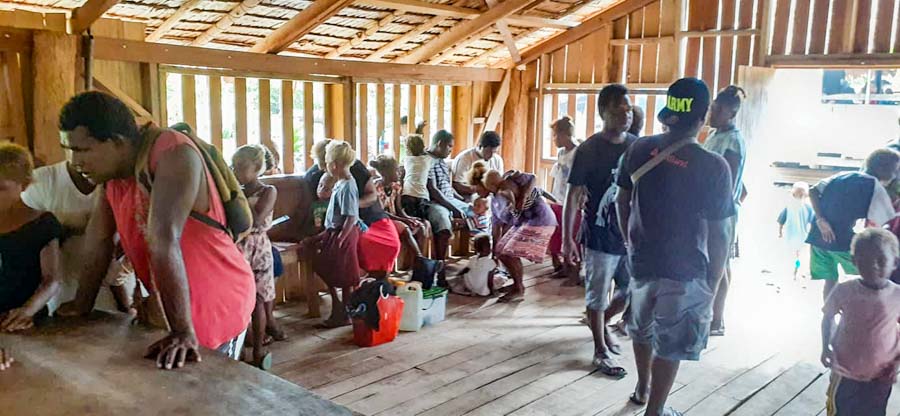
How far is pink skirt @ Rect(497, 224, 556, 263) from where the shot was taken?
5.53 m

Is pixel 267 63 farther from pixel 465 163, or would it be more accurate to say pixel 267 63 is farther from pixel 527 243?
pixel 527 243

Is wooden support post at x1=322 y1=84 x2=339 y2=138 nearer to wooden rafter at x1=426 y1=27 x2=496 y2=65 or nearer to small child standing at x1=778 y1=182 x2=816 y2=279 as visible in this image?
wooden rafter at x1=426 y1=27 x2=496 y2=65

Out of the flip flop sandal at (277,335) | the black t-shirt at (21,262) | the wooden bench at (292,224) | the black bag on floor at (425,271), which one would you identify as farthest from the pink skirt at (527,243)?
the black t-shirt at (21,262)

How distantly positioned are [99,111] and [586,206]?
2.63 metres

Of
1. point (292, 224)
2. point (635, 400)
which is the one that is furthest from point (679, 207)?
point (292, 224)

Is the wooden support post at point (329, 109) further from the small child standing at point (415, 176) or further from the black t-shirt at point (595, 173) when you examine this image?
the black t-shirt at point (595, 173)

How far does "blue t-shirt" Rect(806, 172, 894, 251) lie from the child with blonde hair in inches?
113

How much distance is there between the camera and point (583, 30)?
885 centimetres

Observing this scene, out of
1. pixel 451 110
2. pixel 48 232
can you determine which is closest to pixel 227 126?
pixel 451 110

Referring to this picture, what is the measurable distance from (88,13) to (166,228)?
Answer: 3919 mm

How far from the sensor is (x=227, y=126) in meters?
6.85

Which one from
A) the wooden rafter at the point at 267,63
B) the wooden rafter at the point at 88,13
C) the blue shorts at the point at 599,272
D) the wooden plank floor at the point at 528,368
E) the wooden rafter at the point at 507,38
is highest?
the wooden rafter at the point at 507,38

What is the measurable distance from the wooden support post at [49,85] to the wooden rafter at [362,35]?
2837 mm

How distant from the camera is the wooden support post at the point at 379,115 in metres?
7.77
